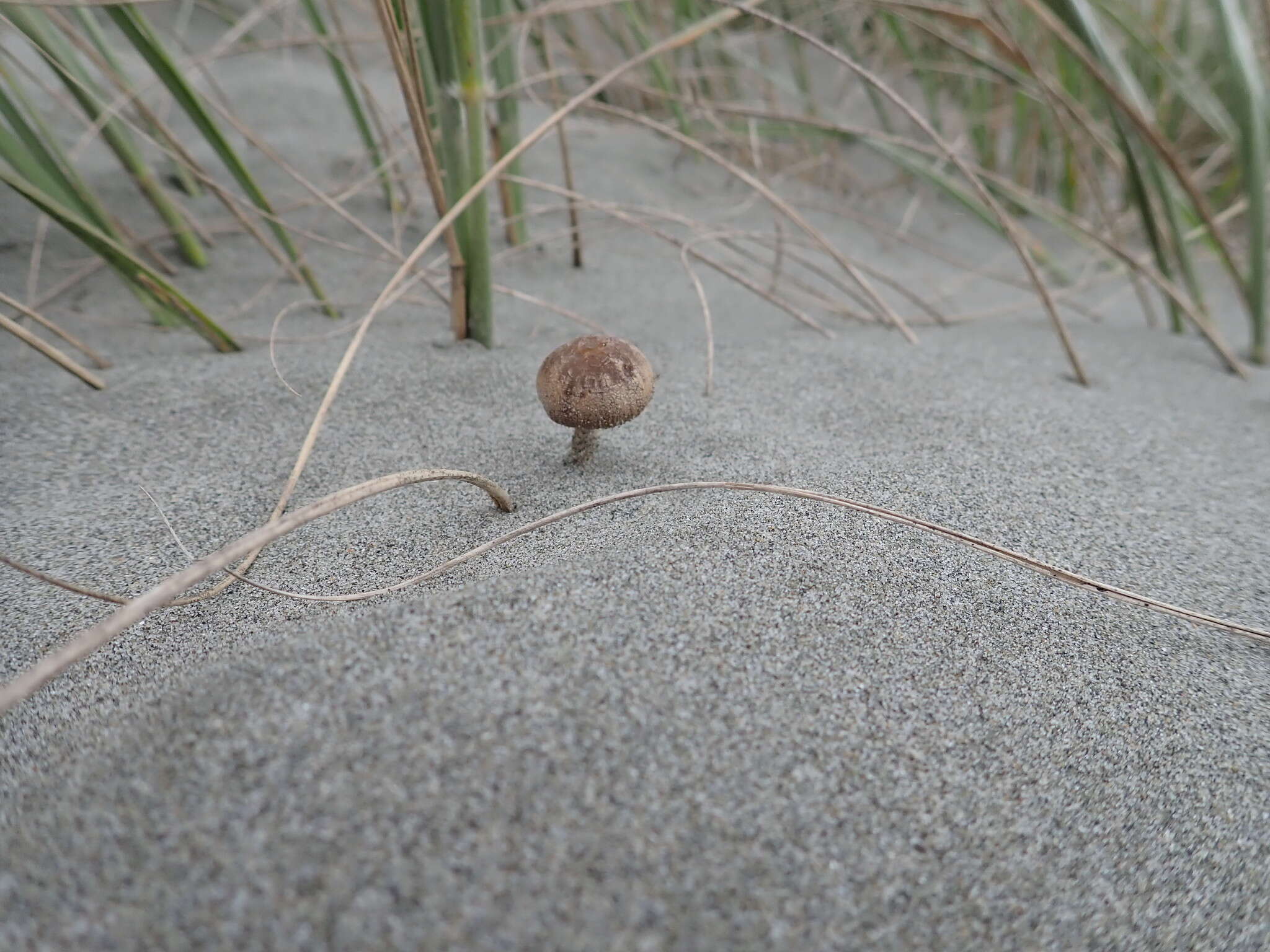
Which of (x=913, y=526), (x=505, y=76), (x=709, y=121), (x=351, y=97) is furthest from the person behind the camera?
(x=709, y=121)

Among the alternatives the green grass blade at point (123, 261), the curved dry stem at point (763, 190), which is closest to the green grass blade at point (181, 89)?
the green grass blade at point (123, 261)

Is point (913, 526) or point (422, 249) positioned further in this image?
point (422, 249)

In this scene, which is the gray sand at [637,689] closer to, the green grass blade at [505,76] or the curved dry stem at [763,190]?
the curved dry stem at [763,190]

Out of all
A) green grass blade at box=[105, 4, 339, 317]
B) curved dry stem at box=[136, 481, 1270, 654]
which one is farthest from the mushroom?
green grass blade at box=[105, 4, 339, 317]

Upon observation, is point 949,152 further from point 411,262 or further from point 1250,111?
point 411,262

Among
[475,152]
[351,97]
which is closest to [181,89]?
[475,152]

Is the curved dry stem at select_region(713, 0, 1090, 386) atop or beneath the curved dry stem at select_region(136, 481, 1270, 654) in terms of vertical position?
atop

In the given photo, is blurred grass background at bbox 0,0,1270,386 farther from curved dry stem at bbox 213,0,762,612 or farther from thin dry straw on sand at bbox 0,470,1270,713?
thin dry straw on sand at bbox 0,470,1270,713
